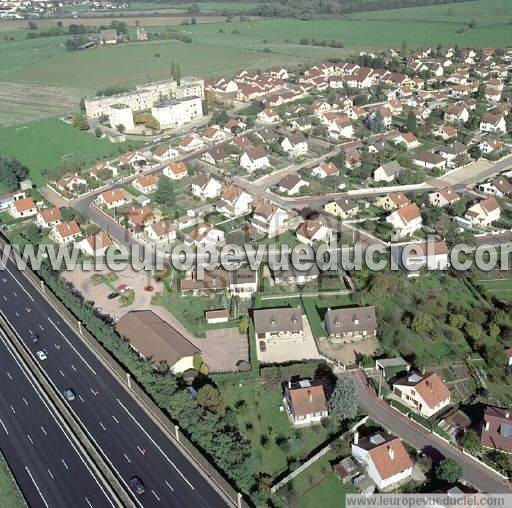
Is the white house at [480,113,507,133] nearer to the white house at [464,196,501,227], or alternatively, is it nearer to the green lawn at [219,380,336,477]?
the white house at [464,196,501,227]

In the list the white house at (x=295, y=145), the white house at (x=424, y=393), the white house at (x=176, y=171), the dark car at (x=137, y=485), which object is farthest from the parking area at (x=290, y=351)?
the white house at (x=295, y=145)

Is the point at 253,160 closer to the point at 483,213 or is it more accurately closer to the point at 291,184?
the point at 291,184

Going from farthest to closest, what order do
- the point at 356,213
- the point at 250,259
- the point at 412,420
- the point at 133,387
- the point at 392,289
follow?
the point at 356,213 → the point at 250,259 → the point at 392,289 → the point at 133,387 → the point at 412,420

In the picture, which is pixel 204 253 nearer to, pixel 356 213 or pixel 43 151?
pixel 356 213

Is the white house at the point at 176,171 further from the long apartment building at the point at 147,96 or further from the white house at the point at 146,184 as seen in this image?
the long apartment building at the point at 147,96

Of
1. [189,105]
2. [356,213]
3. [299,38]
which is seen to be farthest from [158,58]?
[356,213]
